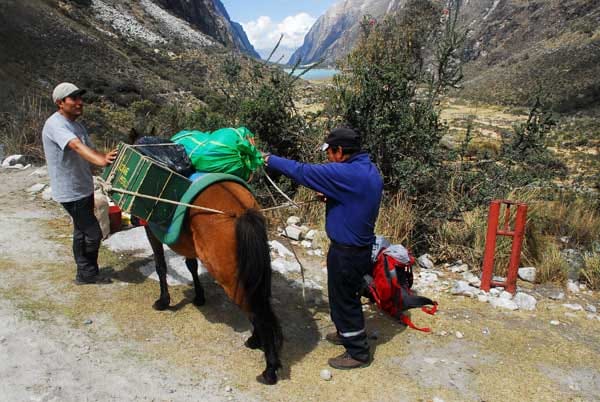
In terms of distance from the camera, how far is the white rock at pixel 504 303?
4469 millimetres

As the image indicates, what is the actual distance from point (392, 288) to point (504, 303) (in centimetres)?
133

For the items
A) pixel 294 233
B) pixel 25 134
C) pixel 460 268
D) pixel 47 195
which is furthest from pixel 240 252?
pixel 25 134

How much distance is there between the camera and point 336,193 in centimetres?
309

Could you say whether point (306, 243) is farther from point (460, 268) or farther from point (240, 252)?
point (240, 252)

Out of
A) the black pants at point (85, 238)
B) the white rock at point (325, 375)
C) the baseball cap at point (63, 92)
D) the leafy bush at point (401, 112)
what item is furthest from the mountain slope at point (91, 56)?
the white rock at point (325, 375)

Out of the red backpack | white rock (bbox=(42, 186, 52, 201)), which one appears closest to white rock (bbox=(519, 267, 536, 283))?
the red backpack

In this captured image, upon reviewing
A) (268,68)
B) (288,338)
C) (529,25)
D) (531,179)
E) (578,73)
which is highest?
(529,25)

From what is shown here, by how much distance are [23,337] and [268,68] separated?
6.32 meters

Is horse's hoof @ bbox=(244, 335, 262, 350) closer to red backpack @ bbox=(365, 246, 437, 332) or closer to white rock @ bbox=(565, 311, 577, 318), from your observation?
red backpack @ bbox=(365, 246, 437, 332)

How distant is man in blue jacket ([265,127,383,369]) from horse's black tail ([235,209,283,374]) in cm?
47

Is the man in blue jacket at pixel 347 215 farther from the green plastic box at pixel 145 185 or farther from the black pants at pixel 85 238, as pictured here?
the black pants at pixel 85 238

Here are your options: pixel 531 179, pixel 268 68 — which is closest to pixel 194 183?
pixel 531 179

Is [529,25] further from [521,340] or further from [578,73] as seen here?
[521,340]

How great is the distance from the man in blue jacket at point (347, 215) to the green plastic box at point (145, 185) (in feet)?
2.45
